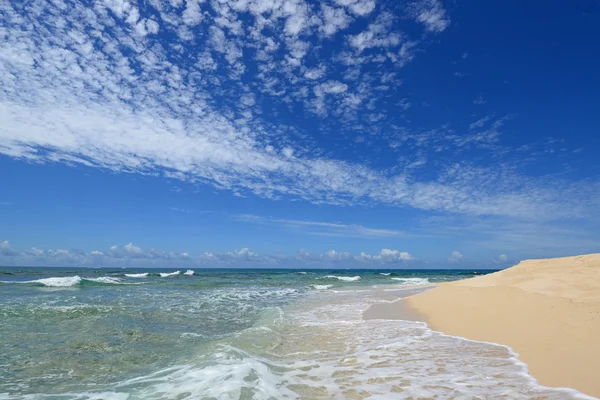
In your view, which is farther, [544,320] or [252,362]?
[544,320]

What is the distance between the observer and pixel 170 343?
8.88 meters

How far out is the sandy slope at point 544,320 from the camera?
5.36 m

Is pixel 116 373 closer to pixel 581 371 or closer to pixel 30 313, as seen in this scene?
pixel 581 371

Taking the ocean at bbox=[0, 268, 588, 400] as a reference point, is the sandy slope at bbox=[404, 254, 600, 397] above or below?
above

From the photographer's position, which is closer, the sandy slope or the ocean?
the ocean

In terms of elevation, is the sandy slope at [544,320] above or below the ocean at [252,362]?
above

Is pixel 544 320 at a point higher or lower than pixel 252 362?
higher

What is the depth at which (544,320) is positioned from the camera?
329 inches

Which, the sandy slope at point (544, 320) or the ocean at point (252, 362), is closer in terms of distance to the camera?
the ocean at point (252, 362)

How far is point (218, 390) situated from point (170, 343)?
410 cm

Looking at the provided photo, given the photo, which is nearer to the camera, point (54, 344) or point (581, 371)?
point (581, 371)

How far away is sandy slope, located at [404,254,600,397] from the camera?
5.36 m

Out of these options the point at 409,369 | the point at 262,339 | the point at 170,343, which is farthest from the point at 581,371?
the point at 170,343

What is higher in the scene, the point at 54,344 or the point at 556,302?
the point at 556,302
